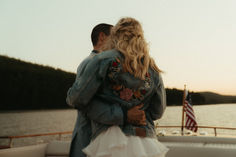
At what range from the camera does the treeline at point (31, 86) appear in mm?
89875

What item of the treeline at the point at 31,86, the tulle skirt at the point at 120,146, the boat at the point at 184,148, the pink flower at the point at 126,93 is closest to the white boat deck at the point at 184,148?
the boat at the point at 184,148

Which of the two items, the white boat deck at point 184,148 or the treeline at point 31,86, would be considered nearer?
the white boat deck at point 184,148

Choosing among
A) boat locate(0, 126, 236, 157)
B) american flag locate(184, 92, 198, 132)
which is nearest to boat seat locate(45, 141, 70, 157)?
boat locate(0, 126, 236, 157)

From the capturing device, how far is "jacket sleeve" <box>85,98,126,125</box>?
123cm

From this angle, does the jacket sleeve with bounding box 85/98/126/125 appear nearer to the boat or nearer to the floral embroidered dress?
the floral embroidered dress

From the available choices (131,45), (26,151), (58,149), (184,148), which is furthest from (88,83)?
(58,149)

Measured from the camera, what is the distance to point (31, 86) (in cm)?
9312

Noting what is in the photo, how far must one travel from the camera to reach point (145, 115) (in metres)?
1.37

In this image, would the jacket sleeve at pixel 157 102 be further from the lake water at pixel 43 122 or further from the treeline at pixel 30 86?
the treeline at pixel 30 86

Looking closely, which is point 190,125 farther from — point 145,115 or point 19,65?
point 19,65

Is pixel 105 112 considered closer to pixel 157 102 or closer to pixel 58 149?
pixel 157 102

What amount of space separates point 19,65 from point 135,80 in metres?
104

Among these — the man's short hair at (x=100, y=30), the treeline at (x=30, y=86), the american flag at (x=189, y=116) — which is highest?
the man's short hair at (x=100, y=30)

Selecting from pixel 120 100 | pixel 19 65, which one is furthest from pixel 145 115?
pixel 19 65
